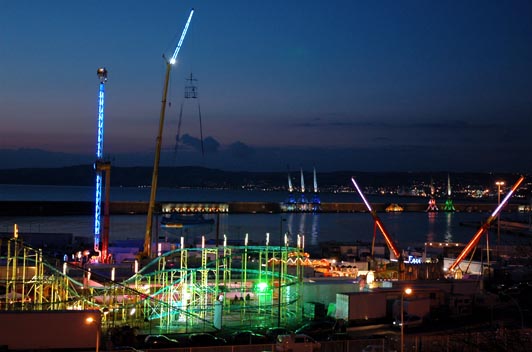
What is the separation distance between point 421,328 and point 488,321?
2.29 metres

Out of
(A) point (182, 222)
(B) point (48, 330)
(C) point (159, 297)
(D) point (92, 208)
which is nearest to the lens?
(B) point (48, 330)

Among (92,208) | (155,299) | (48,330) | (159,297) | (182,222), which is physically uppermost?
(92,208)

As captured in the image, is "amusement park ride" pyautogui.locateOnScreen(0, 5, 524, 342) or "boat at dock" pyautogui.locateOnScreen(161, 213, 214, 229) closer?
"amusement park ride" pyautogui.locateOnScreen(0, 5, 524, 342)

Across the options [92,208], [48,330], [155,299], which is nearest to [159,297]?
[155,299]

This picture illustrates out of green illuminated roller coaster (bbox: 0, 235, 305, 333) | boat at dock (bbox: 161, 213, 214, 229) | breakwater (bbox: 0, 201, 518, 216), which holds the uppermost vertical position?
breakwater (bbox: 0, 201, 518, 216)

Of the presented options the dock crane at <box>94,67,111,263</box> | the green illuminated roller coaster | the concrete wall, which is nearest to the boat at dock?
the dock crane at <box>94,67,111,263</box>

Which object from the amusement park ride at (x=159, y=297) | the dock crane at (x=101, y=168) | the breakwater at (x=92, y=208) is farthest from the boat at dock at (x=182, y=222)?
the amusement park ride at (x=159, y=297)

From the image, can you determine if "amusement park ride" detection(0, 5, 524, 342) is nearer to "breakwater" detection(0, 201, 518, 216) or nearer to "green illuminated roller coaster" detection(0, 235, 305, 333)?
"green illuminated roller coaster" detection(0, 235, 305, 333)

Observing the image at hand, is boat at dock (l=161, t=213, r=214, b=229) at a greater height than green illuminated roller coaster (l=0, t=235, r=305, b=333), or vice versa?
A: boat at dock (l=161, t=213, r=214, b=229)

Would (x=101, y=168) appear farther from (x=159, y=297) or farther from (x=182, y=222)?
(x=182, y=222)

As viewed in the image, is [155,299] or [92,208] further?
[92,208]

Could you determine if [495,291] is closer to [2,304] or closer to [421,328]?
[421,328]

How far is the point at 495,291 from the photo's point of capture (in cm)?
2134

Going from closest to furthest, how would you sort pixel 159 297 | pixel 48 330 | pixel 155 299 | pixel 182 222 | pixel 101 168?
1. pixel 48 330
2. pixel 155 299
3. pixel 159 297
4. pixel 101 168
5. pixel 182 222
